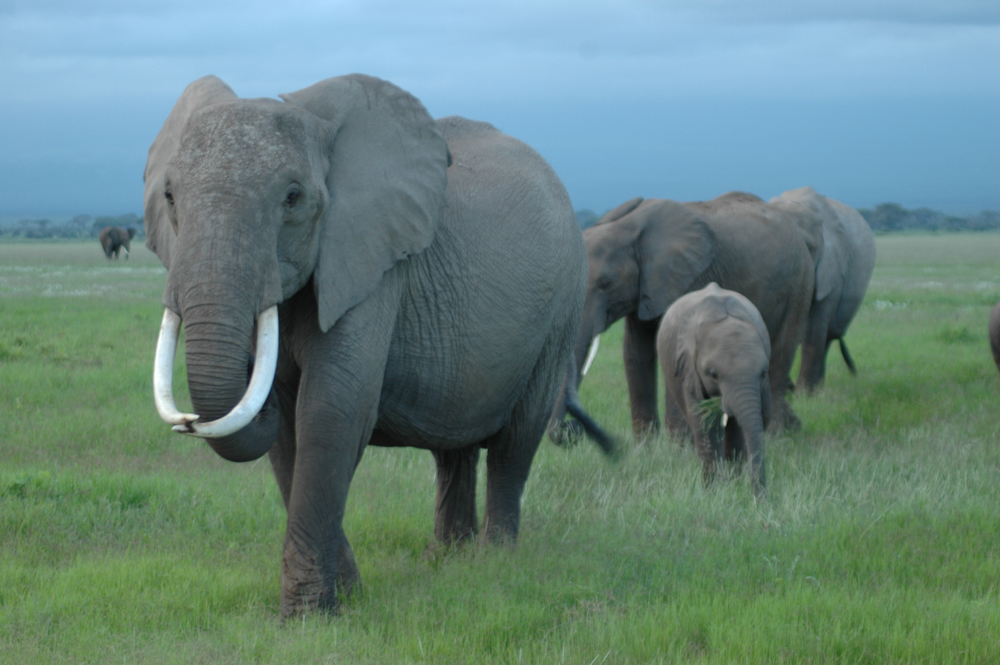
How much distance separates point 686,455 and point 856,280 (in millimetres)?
7983

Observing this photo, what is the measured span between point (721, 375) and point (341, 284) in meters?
3.79

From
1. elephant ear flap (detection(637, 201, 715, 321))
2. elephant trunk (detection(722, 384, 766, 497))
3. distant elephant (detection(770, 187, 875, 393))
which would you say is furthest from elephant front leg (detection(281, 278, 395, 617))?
distant elephant (detection(770, 187, 875, 393))

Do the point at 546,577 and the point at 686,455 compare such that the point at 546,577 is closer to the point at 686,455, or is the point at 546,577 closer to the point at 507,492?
the point at 507,492

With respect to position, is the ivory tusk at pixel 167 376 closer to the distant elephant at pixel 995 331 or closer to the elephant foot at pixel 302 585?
the elephant foot at pixel 302 585

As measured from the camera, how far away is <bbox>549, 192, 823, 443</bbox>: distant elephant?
10.2 meters

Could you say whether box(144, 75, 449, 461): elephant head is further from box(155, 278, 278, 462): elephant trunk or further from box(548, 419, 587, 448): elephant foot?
box(548, 419, 587, 448): elephant foot

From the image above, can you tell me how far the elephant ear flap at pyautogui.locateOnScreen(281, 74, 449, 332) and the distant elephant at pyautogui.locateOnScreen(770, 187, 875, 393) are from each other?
28.6 ft

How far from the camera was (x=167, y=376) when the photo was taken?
3.83 meters

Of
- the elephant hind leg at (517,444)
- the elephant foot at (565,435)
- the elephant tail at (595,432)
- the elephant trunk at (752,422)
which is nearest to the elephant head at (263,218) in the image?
the elephant hind leg at (517,444)

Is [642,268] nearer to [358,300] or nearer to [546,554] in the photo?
[546,554]

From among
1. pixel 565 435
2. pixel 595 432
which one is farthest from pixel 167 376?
pixel 565 435

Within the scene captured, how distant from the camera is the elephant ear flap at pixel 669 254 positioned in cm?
1022

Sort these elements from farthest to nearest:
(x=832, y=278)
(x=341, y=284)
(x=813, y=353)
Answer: (x=832, y=278), (x=813, y=353), (x=341, y=284)

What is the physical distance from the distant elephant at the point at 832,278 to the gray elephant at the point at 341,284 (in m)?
7.92
